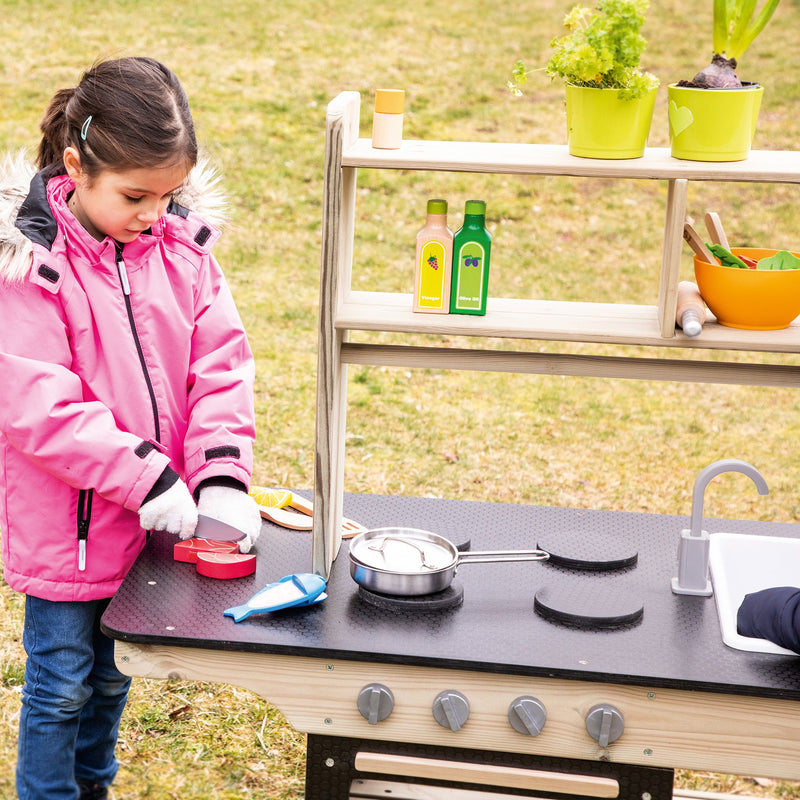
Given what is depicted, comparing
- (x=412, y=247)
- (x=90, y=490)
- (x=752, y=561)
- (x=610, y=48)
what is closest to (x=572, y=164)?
(x=610, y=48)

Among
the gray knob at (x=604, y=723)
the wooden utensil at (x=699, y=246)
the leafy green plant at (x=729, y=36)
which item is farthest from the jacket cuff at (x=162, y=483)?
the leafy green plant at (x=729, y=36)

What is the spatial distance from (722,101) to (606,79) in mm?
215

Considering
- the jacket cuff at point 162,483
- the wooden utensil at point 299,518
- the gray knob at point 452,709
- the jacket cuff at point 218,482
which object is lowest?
the gray knob at point 452,709

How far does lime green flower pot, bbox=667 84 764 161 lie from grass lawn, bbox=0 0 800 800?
1930mm

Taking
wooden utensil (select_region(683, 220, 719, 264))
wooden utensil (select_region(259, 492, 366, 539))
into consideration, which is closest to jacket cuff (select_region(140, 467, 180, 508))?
wooden utensil (select_region(259, 492, 366, 539))

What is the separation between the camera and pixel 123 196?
2.08 metres

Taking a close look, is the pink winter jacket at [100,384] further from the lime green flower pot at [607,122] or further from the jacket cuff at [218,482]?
the lime green flower pot at [607,122]

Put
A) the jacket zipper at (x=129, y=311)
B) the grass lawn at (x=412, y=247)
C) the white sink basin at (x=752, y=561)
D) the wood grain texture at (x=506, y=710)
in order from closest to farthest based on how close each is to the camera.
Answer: the wood grain texture at (x=506, y=710) < the jacket zipper at (x=129, y=311) < the white sink basin at (x=752, y=561) < the grass lawn at (x=412, y=247)

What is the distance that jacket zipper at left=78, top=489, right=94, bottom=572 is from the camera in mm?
2156

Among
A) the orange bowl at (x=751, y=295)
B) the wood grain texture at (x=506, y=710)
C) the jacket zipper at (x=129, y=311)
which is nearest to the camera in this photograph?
the wood grain texture at (x=506, y=710)

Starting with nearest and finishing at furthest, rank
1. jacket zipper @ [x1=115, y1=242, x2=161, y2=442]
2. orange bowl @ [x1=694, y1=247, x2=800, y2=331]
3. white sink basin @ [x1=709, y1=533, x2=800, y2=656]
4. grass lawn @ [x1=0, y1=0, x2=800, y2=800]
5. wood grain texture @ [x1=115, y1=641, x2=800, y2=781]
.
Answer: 1. wood grain texture @ [x1=115, y1=641, x2=800, y2=781]
2. orange bowl @ [x1=694, y1=247, x2=800, y2=331]
3. jacket zipper @ [x1=115, y1=242, x2=161, y2=442]
4. white sink basin @ [x1=709, y1=533, x2=800, y2=656]
5. grass lawn @ [x1=0, y1=0, x2=800, y2=800]

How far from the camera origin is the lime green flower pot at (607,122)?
6.43 feet

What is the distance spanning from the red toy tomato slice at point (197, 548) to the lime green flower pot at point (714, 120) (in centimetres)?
122

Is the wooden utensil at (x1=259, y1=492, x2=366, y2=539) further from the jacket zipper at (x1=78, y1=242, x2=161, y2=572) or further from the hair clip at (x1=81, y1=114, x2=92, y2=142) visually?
the hair clip at (x1=81, y1=114, x2=92, y2=142)
